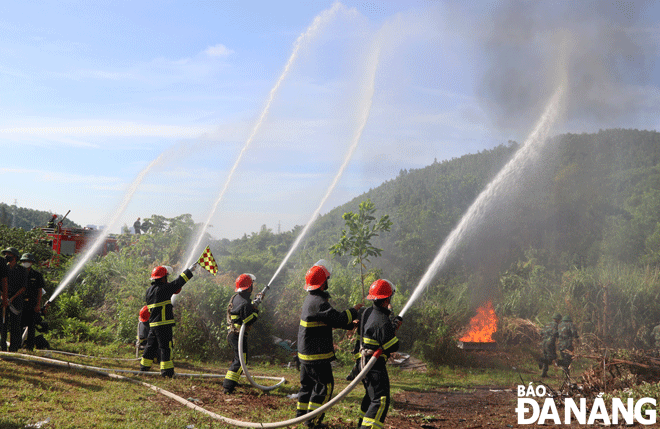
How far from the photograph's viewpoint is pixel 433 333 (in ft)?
46.8

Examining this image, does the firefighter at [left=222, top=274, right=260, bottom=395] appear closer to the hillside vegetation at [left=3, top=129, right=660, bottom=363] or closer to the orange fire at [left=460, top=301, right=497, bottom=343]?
the hillside vegetation at [left=3, top=129, right=660, bottom=363]

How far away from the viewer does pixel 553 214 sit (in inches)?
1116

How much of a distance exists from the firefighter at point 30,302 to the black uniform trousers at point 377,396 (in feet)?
28.5

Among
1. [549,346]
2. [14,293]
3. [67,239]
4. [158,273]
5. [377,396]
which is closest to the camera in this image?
[377,396]

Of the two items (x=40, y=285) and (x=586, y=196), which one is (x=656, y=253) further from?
(x=40, y=285)

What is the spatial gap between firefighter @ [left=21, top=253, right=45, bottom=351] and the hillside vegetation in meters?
2.65

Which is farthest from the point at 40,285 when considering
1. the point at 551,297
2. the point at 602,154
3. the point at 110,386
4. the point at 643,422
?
the point at 602,154

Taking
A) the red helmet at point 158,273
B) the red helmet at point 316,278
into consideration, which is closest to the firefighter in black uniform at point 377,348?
the red helmet at point 316,278

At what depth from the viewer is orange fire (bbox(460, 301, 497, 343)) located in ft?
52.1

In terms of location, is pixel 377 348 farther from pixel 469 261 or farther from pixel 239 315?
pixel 469 261

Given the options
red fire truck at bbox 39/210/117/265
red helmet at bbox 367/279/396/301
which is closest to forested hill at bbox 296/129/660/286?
red fire truck at bbox 39/210/117/265

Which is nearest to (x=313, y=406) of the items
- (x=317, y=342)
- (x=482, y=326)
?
(x=317, y=342)

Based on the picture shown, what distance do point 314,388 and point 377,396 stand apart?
1.00 m

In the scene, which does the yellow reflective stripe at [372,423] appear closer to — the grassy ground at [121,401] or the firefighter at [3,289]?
the grassy ground at [121,401]
